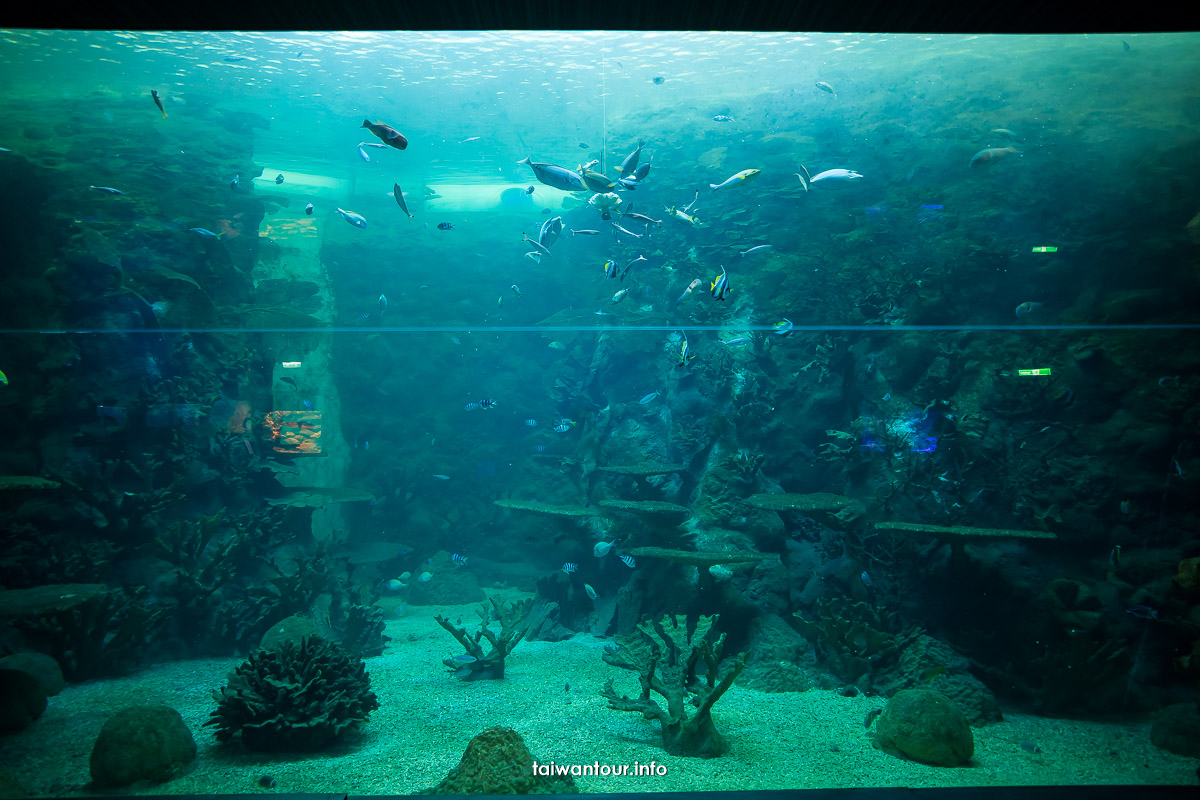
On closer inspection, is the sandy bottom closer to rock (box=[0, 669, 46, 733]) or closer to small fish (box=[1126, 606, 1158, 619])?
rock (box=[0, 669, 46, 733])

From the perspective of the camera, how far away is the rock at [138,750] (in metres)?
3.06

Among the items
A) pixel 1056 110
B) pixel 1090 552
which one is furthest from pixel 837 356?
pixel 1056 110

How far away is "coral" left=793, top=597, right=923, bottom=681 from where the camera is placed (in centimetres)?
547

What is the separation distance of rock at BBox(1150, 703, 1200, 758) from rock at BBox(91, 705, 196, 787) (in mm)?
7393

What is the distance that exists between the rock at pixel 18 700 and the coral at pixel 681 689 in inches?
183

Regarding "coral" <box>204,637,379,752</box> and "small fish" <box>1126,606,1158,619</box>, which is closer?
"coral" <box>204,637,379,752</box>

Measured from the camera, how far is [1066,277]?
26.9 ft

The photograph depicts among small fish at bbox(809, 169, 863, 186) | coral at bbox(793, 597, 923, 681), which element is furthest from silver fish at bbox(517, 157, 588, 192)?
coral at bbox(793, 597, 923, 681)

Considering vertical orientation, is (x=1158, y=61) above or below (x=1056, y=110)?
below

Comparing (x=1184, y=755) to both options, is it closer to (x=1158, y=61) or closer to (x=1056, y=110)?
(x=1158, y=61)

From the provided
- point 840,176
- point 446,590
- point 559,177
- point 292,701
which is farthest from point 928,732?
point 446,590

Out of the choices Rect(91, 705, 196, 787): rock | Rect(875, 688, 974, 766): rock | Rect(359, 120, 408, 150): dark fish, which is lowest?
Rect(875, 688, 974, 766): rock

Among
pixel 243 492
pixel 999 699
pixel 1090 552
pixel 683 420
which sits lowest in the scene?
pixel 999 699

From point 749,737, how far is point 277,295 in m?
14.4
